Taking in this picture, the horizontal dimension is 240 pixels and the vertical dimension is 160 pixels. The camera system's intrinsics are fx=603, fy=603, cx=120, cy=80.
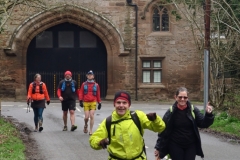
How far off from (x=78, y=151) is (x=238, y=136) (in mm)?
4812

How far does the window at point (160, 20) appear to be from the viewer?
30719 millimetres

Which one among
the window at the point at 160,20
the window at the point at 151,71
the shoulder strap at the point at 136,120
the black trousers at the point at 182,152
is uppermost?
the window at the point at 160,20

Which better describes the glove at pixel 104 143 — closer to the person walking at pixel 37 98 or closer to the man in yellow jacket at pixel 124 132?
the man in yellow jacket at pixel 124 132

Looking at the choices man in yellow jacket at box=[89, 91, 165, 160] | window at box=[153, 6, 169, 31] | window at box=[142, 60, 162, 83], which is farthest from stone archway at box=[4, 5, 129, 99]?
man in yellow jacket at box=[89, 91, 165, 160]

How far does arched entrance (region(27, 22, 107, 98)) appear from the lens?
1219 inches

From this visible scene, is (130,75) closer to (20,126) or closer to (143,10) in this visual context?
(143,10)

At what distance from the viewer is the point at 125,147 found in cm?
645

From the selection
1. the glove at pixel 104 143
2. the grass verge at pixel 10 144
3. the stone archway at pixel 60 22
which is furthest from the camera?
the stone archway at pixel 60 22

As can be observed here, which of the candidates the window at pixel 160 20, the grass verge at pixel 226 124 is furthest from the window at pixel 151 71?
the grass verge at pixel 226 124

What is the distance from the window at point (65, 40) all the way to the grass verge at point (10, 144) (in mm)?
15915

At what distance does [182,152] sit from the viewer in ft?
25.0

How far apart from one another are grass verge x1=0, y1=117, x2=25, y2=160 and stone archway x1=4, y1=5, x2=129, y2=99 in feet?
48.4

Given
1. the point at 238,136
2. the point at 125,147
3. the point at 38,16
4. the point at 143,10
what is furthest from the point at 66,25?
the point at 125,147

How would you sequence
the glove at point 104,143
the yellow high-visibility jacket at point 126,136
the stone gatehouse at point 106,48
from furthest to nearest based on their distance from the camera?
the stone gatehouse at point 106,48 → the yellow high-visibility jacket at point 126,136 → the glove at point 104,143
